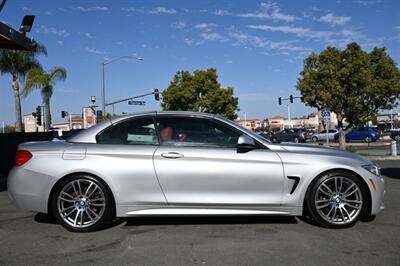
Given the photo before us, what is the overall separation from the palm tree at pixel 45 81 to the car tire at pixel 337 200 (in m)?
25.8

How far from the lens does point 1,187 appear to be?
11.0 m

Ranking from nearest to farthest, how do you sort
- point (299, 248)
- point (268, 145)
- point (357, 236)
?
1. point (299, 248)
2. point (357, 236)
3. point (268, 145)

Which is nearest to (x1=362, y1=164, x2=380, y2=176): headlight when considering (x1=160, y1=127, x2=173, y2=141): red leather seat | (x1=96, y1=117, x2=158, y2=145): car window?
(x1=160, y1=127, x2=173, y2=141): red leather seat

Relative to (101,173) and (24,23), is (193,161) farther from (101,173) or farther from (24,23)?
(24,23)

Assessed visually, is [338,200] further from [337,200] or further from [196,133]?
[196,133]

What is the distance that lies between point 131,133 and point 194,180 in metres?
1.02

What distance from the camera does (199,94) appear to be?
4866cm

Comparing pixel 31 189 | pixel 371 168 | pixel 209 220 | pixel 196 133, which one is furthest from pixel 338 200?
pixel 31 189

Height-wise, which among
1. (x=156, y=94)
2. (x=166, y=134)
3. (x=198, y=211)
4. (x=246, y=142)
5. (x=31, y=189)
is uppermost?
(x=156, y=94)

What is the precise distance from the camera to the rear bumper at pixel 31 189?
5.52m

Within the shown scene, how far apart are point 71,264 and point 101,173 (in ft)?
4.39

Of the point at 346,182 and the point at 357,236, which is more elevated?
the point at 346,182

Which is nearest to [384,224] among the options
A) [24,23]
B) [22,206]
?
[22,206]

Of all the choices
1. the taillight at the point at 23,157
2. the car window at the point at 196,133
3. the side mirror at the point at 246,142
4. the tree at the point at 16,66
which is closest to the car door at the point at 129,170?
the car window at the point at 196,133
